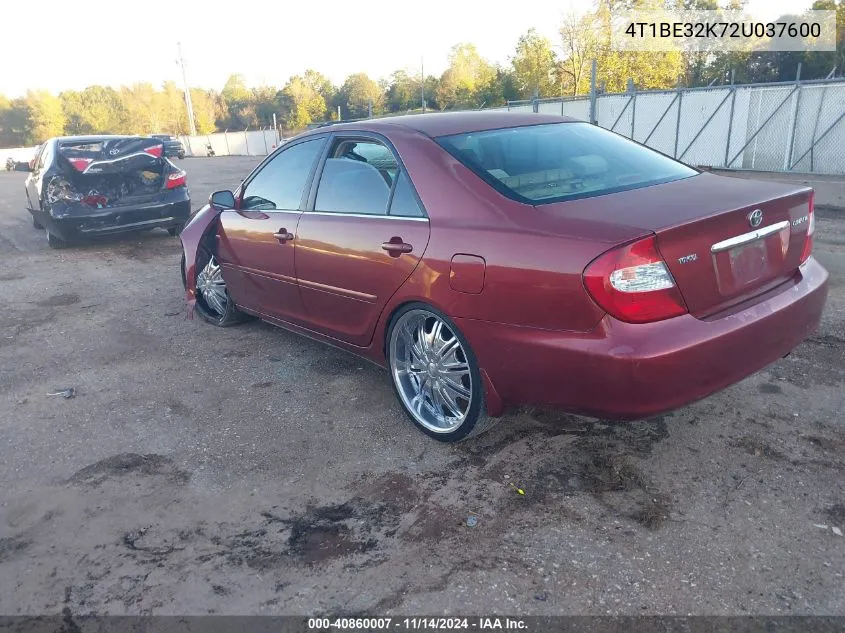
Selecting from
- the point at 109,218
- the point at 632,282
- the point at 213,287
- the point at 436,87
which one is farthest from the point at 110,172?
the point at 436,87

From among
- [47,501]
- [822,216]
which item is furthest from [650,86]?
[47,501]

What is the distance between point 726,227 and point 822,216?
23.1 feet

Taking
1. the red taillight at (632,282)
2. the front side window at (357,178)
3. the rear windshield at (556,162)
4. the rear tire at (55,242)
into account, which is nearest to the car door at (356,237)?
the front side window at (357,178)

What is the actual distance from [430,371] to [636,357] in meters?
1.22

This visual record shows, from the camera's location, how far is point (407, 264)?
3.24m

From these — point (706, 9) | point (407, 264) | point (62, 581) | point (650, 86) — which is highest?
point (706, 9)

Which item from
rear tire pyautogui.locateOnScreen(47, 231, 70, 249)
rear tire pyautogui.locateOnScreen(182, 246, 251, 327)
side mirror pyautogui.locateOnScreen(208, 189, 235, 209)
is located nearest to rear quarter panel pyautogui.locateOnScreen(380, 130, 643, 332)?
side mirror pyautogui.locateOnScreen(208, 189, 235, 209)

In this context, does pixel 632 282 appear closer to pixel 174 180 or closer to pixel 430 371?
pixel 430 371

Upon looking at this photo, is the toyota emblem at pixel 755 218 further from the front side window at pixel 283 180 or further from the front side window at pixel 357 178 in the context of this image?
the front side window at pixel 283 180

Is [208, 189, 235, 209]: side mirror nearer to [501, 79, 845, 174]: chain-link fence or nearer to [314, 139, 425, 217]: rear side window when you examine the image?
[314, 139, 425, 217]: rear side window

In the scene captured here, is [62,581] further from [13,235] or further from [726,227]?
→ [13,235]

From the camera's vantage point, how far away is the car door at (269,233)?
420 centimetres

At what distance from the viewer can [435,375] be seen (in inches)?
134

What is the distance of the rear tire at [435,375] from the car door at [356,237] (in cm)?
20
